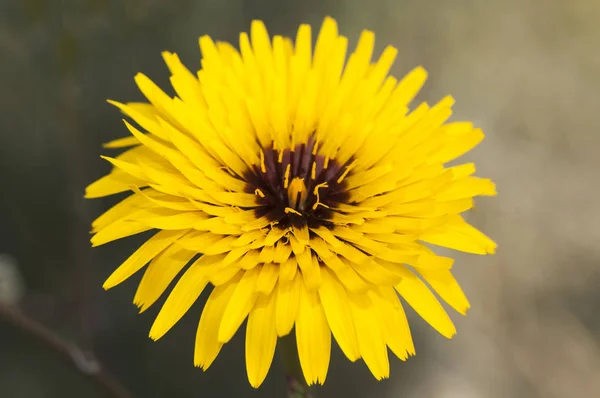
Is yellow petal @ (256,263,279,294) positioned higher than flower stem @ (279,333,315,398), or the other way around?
yellow petal @ (256,263,279,294)

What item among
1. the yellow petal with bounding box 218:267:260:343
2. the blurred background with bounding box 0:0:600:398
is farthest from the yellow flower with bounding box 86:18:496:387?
the blurred background with bounding box 0:0:600:398

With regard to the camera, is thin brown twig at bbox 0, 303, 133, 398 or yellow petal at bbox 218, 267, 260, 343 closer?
yellow petal at bbox 218, 267, 260, 343

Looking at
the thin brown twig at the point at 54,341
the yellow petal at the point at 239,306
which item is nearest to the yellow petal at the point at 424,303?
the yellow petal at the point at 239,306

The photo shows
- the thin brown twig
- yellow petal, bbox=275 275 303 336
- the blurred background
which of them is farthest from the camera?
the blurred background

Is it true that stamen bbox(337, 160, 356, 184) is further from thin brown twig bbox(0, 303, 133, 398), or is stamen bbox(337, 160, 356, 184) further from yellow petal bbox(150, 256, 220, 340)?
thin brown twig bbox(0, 303, 133, 398)

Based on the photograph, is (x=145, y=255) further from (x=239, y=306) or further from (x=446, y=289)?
(x=446, y=289)

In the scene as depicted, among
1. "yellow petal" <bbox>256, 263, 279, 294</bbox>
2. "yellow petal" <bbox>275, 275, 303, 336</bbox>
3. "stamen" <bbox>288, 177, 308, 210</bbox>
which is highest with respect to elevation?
"stamen" <bbox>288, 177, 308, 210</bbox>

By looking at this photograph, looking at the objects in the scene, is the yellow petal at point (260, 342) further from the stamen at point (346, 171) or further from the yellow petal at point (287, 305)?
the stamen at point (346, 171)

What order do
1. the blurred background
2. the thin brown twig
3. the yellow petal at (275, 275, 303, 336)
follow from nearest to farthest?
the yellow petal at (275, 275, 303, 336) < the thin brown twig < the blurred background

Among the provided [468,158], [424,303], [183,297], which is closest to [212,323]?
[183,297]
